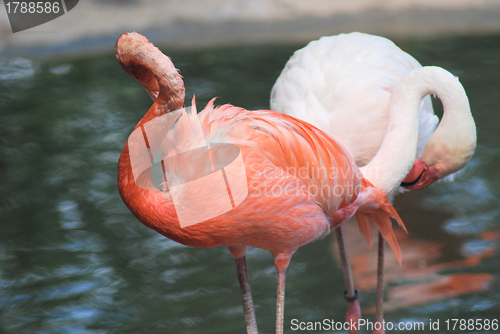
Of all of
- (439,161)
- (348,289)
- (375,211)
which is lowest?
(348,289)

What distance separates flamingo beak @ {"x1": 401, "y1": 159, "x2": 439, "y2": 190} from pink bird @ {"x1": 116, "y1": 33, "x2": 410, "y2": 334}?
1.72ft

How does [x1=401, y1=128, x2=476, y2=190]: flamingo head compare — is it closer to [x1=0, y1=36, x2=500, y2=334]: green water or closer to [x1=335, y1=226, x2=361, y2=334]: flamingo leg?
[x1=335, y1=226, x2=361, y2=334]: flamingo leg

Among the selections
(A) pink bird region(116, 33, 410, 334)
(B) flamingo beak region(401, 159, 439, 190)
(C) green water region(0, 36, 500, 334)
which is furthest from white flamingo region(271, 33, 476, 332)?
(C) green water region(0, 36, 500, 334)

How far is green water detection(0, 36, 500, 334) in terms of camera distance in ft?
9.21

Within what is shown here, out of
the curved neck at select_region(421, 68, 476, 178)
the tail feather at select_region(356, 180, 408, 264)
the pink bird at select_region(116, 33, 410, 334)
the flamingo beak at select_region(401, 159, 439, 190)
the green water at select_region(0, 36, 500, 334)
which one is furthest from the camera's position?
the green water at select_region(0, 36, 500, 334)

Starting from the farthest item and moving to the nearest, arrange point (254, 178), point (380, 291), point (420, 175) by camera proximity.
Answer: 1. point (380, 291)
2. point (420, 175)
3. point (254, 178)

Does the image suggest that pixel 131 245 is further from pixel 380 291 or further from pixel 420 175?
pixel 420 175

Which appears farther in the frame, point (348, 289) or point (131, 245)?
point (131, 245)

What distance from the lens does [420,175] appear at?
254 centimetres

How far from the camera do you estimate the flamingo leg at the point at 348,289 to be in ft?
8.90

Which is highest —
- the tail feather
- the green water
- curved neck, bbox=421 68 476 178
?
curved neck, bbox=421 68 476 178

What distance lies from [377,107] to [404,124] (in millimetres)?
272

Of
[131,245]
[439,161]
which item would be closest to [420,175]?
[439,161]

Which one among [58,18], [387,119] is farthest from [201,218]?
[58,18]
